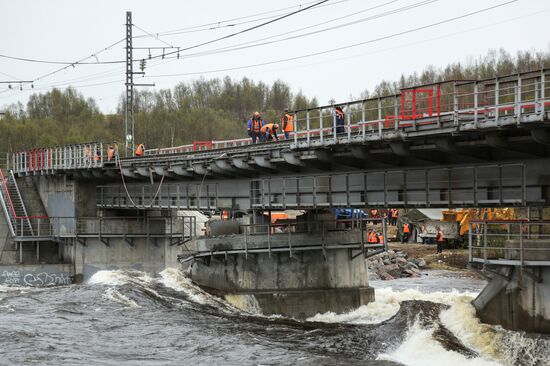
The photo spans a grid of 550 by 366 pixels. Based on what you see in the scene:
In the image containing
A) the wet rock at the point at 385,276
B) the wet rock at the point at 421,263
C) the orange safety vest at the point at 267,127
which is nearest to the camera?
the orange safety vest at the point at 267,127

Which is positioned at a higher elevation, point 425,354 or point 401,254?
point 401,254

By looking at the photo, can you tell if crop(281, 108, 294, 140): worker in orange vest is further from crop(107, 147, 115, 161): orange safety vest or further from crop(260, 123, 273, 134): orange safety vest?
crop(107, 147, 115, 161): orange safety vest

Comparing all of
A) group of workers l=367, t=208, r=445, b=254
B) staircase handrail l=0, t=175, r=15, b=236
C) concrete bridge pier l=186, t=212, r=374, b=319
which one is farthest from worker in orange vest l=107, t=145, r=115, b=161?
concrete bridge pier l=186, t=212, r=374, b=319

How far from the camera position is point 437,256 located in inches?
2494

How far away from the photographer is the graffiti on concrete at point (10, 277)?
50.8 m

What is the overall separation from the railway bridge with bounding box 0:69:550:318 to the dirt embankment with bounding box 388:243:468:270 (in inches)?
483

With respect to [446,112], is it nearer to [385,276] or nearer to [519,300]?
[519,300]

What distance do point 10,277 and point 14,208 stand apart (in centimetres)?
700

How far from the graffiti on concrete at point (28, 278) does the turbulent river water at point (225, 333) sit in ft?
24.1

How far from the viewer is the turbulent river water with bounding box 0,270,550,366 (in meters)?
25.9

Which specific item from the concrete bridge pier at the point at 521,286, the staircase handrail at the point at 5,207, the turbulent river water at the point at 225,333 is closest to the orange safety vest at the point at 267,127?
the turbulent river water at the point at 225,333

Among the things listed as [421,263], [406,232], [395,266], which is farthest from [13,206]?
[406,232]

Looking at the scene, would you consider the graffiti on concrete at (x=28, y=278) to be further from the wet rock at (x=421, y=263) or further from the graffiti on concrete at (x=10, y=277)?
the wet rock at (x=421, y=263)

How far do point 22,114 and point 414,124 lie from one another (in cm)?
11418
